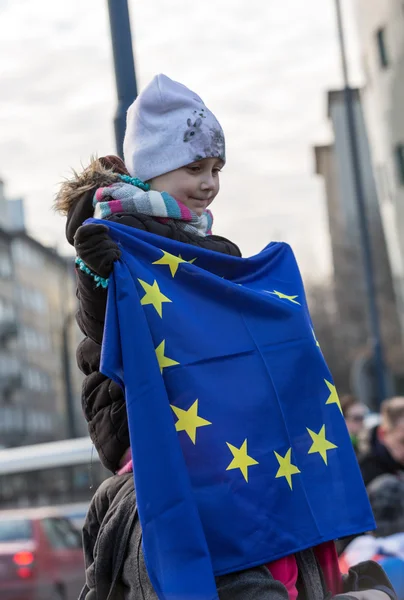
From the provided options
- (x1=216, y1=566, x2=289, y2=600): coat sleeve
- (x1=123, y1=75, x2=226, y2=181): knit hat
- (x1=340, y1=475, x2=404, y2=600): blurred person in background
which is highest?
(x1=123, y1=75, x2=226, y2=181): knit hat

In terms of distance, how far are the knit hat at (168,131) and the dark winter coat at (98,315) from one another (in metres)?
0.10

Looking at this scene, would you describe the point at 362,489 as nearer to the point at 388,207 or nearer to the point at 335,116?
the point at 388,207

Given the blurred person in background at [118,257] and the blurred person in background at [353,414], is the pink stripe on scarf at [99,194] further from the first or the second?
the blurred person in background at [353,414]

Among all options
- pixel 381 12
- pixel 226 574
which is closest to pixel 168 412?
pixel 226 574

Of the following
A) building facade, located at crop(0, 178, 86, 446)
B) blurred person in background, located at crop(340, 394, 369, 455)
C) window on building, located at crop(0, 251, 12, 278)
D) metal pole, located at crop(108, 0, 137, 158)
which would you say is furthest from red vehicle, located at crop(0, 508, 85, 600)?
window on building, located at crop(0, 251, 12, 278)

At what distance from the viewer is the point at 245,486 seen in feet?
8.95

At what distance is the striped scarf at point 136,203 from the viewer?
3.00 meters

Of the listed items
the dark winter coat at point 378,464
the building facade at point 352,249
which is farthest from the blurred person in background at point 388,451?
the building facade at point 352,249

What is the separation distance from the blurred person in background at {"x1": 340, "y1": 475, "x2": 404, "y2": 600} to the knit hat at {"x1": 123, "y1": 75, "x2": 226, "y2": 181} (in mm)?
2847

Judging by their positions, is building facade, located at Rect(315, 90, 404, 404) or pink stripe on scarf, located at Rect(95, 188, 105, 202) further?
building facade, located at Rect(315, 90, 404, 404)

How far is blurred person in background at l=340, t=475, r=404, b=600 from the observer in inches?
227

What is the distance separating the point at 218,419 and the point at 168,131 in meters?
0.78

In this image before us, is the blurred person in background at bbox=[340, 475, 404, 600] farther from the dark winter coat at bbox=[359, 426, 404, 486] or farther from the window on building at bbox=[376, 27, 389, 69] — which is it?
the window on building at bbox=[376, 27, 389, 69]

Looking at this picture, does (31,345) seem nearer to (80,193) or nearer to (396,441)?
(396,441)
